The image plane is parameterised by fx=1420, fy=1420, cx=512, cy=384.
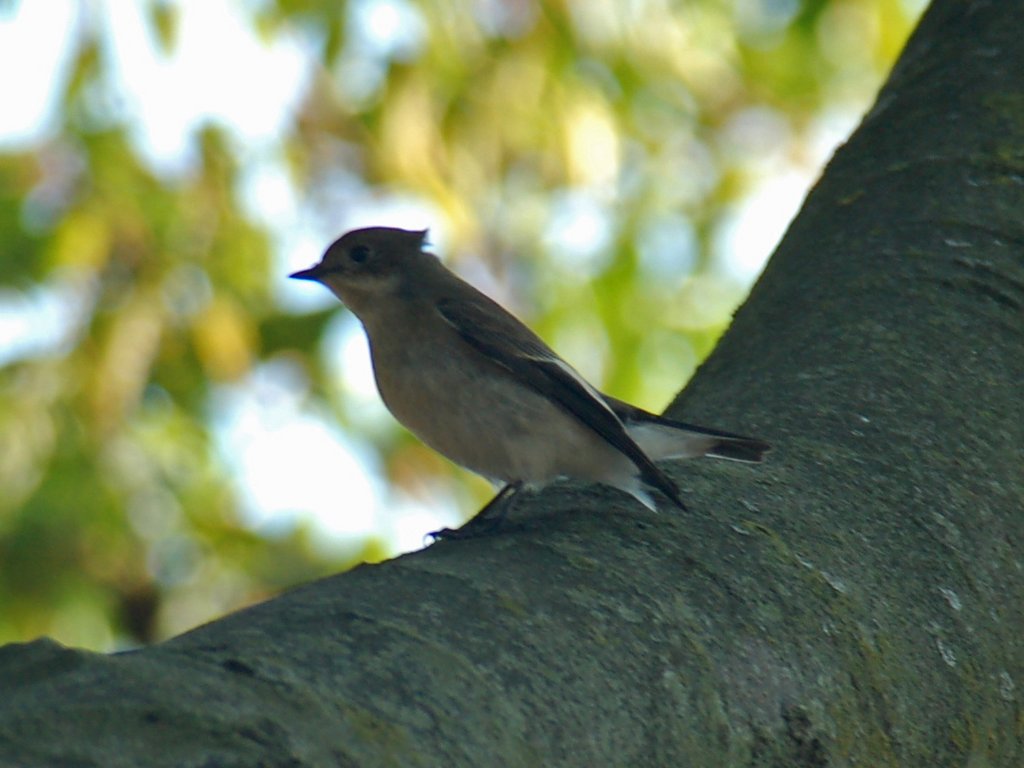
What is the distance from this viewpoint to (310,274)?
14.8 ft

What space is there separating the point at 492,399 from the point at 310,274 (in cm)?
109

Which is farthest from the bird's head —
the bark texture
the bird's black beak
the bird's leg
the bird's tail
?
the bark texture

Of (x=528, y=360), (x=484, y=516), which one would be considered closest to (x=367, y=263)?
(x=528, y=360)

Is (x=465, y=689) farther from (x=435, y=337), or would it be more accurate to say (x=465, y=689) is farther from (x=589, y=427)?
(x=435, y=337)

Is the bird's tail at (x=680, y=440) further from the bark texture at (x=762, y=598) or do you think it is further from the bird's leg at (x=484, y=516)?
the bird's leg at (x=484, y=516)

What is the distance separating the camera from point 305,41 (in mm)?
5855

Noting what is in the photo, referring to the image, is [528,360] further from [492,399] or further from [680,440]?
[680,440]

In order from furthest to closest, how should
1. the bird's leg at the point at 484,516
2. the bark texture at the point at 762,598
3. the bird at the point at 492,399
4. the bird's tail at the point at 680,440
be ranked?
the bird at the point at 492,399
the bird's leg at the point at 484,516
the bird's tail at the point at 680,440
the bark texture at the point at 762,598

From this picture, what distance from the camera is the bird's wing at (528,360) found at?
11.5ft

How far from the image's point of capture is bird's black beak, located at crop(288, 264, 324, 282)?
14.8ft

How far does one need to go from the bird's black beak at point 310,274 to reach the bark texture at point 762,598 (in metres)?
1.58

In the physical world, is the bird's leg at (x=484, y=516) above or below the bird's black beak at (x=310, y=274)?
below

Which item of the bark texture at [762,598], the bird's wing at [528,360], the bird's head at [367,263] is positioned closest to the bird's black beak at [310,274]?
the bird's head at [367,263]

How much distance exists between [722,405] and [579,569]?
0.90 m
